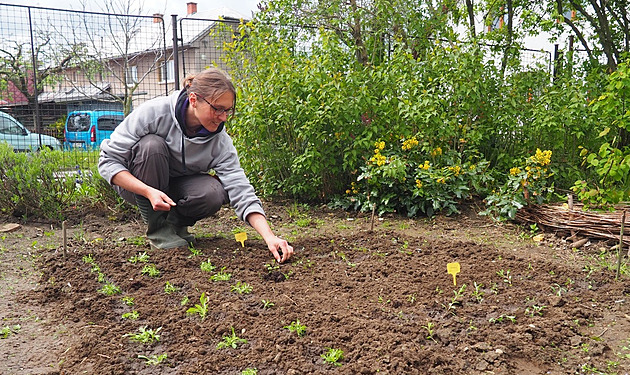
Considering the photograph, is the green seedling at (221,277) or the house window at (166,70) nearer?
the green seedling at (221,277)

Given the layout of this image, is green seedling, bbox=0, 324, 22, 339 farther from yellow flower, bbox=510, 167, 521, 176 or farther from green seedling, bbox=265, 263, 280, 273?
yellow flower, bbox=510, 167, 521, 176

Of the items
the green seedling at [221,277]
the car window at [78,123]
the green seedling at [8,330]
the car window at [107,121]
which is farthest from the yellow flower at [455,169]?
the car window at [107,121]

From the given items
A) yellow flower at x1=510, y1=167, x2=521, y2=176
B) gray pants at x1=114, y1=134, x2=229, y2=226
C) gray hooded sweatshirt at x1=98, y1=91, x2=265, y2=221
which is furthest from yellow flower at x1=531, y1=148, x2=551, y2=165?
gray pants at x1=114, y1=134, x2=229, y2=226

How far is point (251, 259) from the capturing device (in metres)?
3.09

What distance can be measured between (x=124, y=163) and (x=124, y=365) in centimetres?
155

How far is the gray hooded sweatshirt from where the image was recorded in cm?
304

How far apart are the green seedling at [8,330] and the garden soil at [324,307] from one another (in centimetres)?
1

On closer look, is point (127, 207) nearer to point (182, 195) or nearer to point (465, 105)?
point (182, 195)

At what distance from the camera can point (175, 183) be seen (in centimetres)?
343

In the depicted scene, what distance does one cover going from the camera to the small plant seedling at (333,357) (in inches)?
73.8

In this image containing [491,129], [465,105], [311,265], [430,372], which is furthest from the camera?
[491,129]

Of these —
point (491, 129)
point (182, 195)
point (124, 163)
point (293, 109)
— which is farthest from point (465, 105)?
point (124, 163)

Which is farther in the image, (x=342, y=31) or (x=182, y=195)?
(x=342, y=31)

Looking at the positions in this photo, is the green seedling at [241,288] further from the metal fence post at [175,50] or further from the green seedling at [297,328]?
the metal fence post at [175,50]
